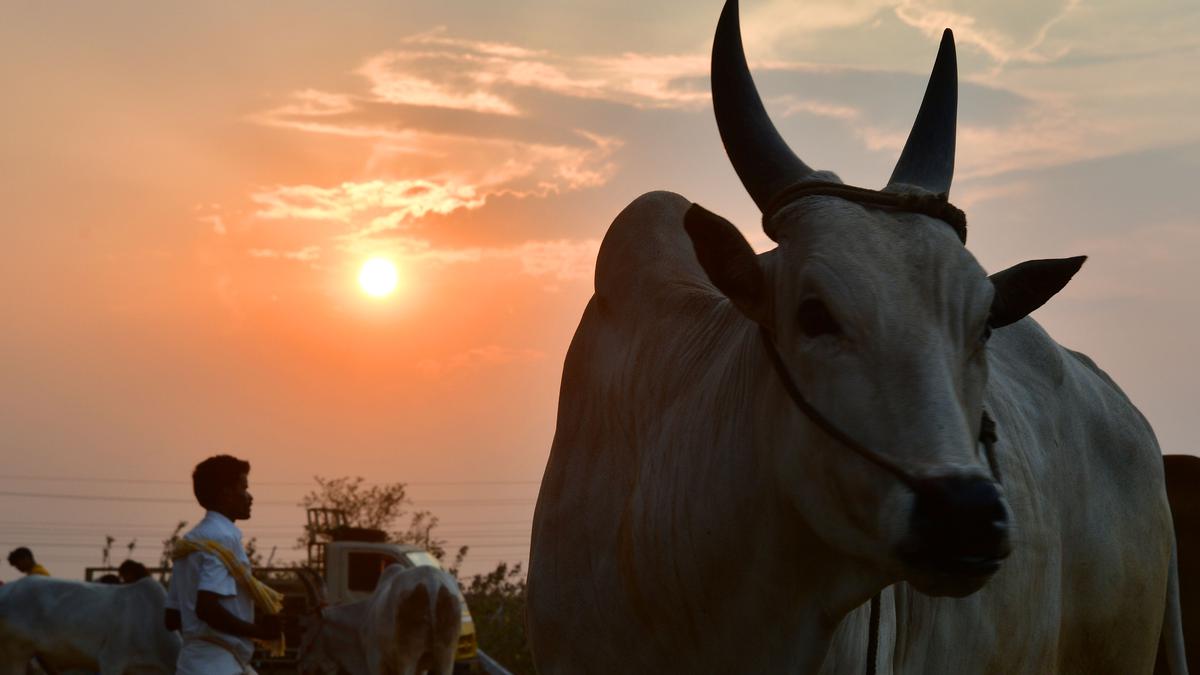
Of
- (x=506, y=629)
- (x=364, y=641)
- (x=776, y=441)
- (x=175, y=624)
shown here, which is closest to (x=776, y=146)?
(x=776, y=441)

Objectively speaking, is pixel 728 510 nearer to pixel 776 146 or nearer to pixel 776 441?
pixel 776 441

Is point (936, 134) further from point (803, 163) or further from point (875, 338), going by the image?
point (875, 338)

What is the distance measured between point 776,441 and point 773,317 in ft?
0.97

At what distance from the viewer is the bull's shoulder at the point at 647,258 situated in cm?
497

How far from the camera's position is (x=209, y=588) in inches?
318

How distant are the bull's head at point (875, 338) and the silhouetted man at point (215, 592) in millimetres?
4858

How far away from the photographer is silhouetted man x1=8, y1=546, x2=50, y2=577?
1883 cm

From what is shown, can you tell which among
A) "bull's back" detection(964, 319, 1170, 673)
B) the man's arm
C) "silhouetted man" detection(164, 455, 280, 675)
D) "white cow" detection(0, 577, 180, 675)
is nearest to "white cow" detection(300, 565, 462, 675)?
"white cow" detection(0, 577, 180, 675)

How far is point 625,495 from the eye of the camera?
14.9 ft

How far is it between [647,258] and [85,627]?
41.3 feet

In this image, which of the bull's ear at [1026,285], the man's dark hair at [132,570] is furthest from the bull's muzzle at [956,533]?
the man's dark hair at [132,570]

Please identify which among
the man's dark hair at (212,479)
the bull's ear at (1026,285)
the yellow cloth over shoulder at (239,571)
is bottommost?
the yellow cloth over shoulder at (239,571)

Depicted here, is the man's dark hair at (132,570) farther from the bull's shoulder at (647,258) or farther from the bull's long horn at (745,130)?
the bull's long horn at (745,130)

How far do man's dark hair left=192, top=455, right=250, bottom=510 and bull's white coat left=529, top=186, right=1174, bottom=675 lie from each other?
13.0 feet
